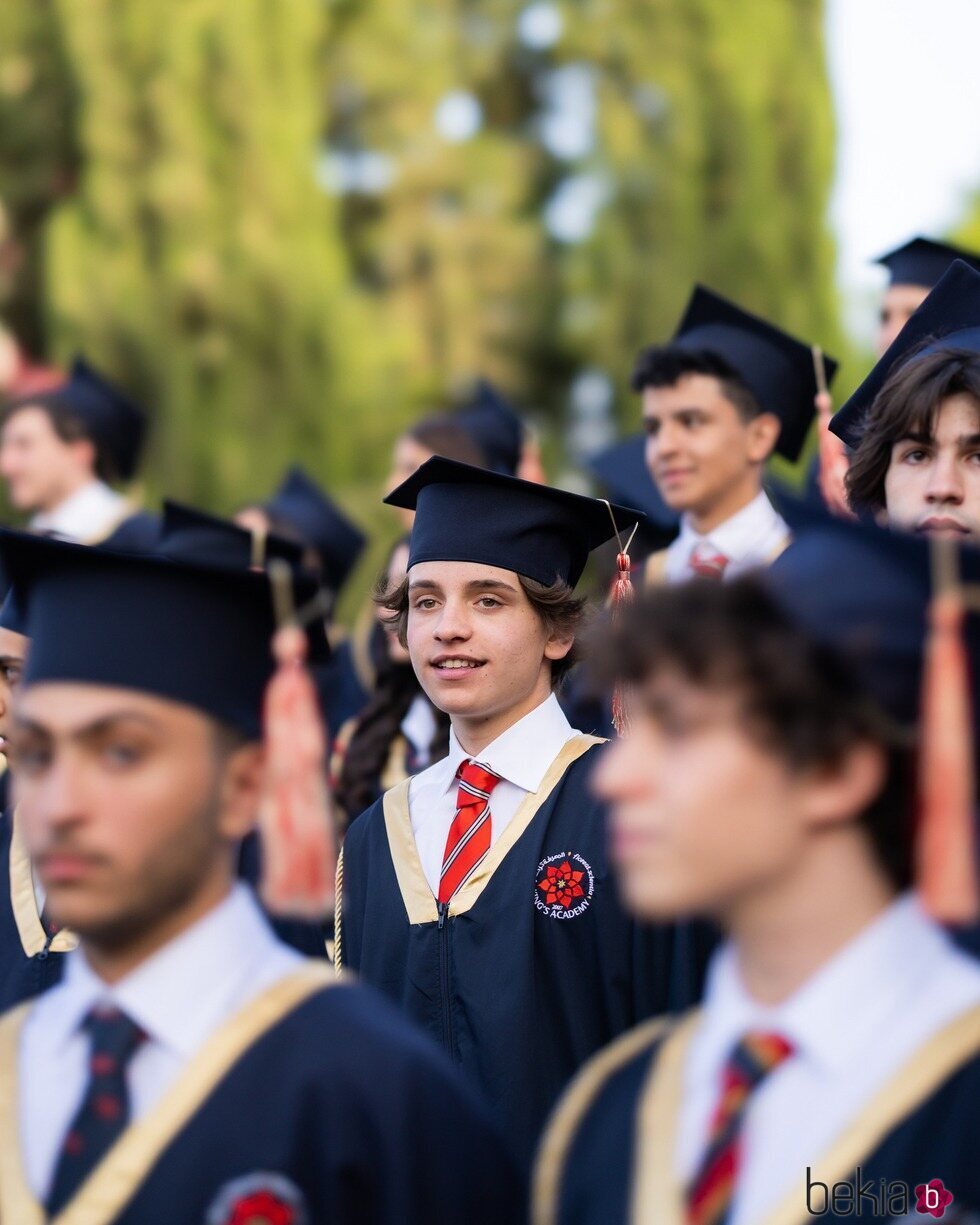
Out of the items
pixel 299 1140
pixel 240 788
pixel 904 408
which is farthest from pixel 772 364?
pixel 299 1140

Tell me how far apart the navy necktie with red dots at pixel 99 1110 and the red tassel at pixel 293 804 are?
0.89 feet

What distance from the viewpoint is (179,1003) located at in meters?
2.55

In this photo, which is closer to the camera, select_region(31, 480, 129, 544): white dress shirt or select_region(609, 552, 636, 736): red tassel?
select_region(609, 552, 636, 736): red tassel

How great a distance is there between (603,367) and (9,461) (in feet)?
23.7

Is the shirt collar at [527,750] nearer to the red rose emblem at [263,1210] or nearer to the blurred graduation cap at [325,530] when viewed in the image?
the red rose emblem at [263,1210]

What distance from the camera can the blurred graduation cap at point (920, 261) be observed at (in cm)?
603

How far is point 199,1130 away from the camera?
2430mm

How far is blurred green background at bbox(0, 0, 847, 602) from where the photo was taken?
1235cm

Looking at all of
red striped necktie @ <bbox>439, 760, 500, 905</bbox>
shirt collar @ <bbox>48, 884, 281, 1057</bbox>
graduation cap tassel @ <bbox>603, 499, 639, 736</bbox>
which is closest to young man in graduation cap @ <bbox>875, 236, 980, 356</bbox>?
graduation cap tassel @ <bbox>603, 499, 639, 736</bbox>

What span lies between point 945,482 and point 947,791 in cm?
167

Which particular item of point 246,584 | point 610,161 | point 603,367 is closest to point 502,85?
point 610,161

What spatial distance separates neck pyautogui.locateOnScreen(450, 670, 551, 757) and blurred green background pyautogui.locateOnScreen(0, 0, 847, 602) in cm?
744

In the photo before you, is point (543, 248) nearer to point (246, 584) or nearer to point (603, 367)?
point (603, 367)

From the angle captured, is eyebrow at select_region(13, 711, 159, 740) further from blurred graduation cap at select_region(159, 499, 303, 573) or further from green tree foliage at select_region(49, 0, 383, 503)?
green tree foliage at select_region(49, 0, 383, 503)
